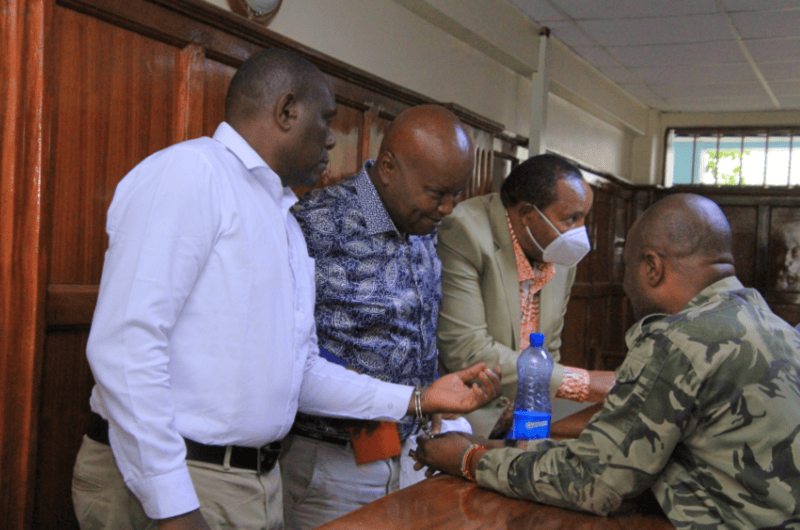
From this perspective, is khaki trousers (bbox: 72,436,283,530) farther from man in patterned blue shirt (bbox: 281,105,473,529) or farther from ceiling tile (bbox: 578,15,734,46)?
ceiling tile (bbox: 578,15,734,46)

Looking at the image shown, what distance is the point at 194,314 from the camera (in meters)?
1.19

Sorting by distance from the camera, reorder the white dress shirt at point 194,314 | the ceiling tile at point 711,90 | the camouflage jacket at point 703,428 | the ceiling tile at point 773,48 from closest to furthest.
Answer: the white dress shirt at point 194,314 < the camouflage jacket at point 703,428 < the ceiling tile at point 773,48 < the ceiling tile at point 711,90

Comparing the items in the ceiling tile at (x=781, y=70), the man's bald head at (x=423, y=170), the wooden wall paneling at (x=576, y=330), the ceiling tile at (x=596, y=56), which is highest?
the ceiling tile at (x=781, y=70)

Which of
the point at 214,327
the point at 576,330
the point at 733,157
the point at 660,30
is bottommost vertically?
the point at 576,330

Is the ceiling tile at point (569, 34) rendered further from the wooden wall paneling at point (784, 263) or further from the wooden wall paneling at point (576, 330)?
the wooden wall paneling at point (784, 263)

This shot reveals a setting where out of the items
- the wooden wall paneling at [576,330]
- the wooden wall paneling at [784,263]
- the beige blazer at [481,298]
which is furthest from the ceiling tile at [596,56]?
the beige blazer at [481,298]

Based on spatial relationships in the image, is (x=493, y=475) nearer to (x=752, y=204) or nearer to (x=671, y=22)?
(x=671, y=22)

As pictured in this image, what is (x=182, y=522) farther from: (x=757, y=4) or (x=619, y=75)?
(x=619, y=75)

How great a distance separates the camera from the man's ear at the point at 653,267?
1.44m

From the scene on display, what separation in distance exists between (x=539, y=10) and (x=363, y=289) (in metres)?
3.38

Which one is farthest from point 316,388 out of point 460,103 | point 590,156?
point 590,156

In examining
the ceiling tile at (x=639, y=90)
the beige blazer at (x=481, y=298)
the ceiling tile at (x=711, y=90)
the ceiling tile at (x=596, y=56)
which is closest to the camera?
the beige blazer at (x=481, y=298)

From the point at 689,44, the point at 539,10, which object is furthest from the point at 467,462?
the point at 689,44

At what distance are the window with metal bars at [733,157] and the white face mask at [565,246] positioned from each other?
5559 millimetres
